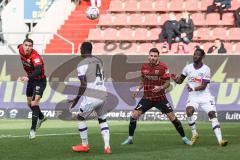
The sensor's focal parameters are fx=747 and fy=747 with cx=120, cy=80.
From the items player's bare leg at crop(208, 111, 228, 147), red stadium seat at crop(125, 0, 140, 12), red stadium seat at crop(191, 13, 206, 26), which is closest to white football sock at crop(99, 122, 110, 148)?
player's bare leg at crop(208, 111, 228, 147)

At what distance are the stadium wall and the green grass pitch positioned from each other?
2.46 meters

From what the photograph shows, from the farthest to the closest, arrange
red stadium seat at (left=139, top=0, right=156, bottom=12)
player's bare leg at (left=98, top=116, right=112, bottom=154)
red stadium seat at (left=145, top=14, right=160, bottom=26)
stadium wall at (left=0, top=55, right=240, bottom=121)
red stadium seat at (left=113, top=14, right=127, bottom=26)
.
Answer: red stadium seat at (left=139, top=0, right=156, bottom=12) → red stadium seat at (left=113, top=14, right=127, bottom=26) → red stadium seat at (left=145, top=14, right=160, bottom=26) → stadium wall at (left=0, top=55, right=240, bottom=121) → player's bare leg at (left=98, top=116, right=112, bottom=154)

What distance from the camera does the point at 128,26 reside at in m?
34.3

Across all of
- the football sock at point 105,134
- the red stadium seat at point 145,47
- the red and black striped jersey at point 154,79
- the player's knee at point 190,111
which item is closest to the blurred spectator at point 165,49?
the red stadium seat at point 145,47

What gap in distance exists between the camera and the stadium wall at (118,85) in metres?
25.6

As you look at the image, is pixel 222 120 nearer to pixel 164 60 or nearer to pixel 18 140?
pixel 164 60

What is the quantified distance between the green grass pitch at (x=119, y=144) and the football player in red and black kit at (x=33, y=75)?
0.51 meters

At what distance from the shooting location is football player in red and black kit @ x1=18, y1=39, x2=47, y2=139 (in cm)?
1788

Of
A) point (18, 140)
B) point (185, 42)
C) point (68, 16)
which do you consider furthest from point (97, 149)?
point (68, 16)

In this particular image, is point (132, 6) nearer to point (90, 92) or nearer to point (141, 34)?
point (141, 34)

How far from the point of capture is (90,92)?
575 inches

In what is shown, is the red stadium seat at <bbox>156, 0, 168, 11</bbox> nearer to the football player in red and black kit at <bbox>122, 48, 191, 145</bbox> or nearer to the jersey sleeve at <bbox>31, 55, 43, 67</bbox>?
the jersey sleeve at <bbox>31, 55, 43, 67</bbox>

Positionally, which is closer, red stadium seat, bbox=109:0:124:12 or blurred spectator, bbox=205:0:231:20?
blurred spectator, bbox=205:0:231:20

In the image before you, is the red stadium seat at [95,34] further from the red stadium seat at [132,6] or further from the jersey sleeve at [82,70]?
the jersey sleeve at [82,70]
